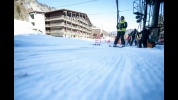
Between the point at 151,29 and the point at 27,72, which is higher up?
the point at 151,29

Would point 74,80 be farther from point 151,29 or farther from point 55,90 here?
point 151,29

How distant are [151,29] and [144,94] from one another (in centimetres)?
425
